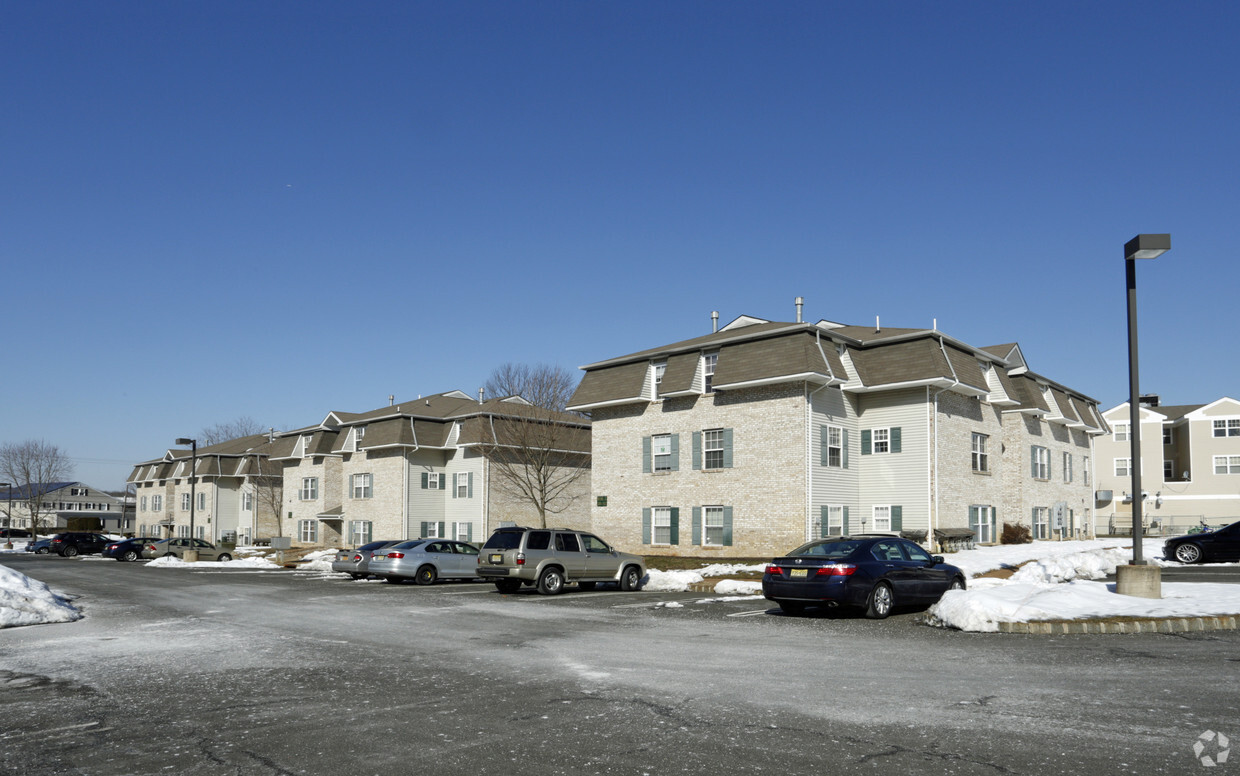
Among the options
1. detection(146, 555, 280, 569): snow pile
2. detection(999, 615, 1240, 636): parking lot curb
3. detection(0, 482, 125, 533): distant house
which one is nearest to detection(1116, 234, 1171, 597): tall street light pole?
detection(999, 615, 1240, 636): parking lot curb

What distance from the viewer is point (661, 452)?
38281mm

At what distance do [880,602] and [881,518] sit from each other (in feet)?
67.1

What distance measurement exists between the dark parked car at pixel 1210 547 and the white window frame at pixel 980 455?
818 centimetres

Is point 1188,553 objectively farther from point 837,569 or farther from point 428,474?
point 428,474

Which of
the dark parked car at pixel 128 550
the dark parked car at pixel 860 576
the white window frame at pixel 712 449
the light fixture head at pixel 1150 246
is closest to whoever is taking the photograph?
the light fixture head at pixel 1150 246

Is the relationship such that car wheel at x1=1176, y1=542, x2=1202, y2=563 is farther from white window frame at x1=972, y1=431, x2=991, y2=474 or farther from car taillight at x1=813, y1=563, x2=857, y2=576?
car taillight at x1=813, y1=563, x2=857, y2=576

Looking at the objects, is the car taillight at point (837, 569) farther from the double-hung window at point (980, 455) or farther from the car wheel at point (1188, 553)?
the double-hung window at point (980, 455)

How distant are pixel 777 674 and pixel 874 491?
2718cm

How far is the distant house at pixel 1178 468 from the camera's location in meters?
67.1

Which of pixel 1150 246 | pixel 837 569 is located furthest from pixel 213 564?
pixel 1150 246

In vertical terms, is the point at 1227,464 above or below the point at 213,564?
above

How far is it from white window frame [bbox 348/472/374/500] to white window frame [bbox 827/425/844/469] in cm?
3009

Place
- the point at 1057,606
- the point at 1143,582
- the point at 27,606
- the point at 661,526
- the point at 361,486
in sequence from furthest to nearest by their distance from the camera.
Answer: the point at 361,486 < the point at 661,526 < the point at 27,606 < the point at 1143,582 < the point at 1057,606

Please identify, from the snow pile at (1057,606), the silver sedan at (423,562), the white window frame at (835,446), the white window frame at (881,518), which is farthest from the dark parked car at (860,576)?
the white window frame at (881,518)
